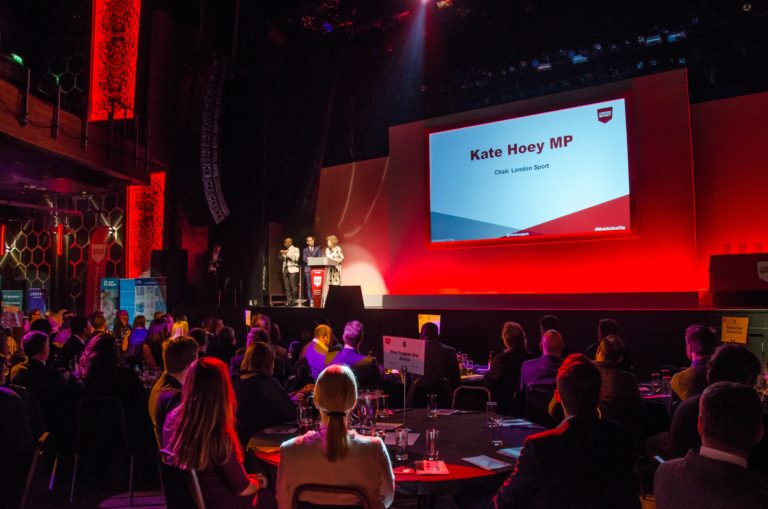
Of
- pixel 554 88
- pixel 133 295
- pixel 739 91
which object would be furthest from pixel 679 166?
pixel 133 295

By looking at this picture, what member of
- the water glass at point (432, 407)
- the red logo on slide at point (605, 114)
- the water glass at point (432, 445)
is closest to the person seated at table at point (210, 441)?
the water glass at point (432, 445)

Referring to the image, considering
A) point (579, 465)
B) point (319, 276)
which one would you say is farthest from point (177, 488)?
point (319, 276)

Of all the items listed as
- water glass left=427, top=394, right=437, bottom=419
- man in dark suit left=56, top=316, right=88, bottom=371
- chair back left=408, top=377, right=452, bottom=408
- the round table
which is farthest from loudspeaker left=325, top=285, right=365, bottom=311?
water glass left=427, top=394, right=437, bottom=419

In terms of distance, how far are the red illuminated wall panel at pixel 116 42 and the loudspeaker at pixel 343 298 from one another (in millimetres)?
6450

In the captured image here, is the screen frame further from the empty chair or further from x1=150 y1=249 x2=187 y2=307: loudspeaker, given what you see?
the empty chair

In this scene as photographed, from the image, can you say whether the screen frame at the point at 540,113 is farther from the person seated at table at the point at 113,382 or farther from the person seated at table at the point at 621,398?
the person seated at table at the point at 113,382

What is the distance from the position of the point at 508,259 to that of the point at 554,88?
2.96 m

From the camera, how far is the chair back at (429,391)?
4523 mm

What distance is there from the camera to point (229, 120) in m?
10.9

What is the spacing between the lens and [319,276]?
10828mm

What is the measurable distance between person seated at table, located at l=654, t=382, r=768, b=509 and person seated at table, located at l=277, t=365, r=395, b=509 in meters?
0.88

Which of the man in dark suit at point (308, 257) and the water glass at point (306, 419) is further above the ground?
the man in dark suit at point (308, 257)

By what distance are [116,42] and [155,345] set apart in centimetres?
872

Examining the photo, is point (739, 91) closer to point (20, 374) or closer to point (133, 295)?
point (20, 374)
